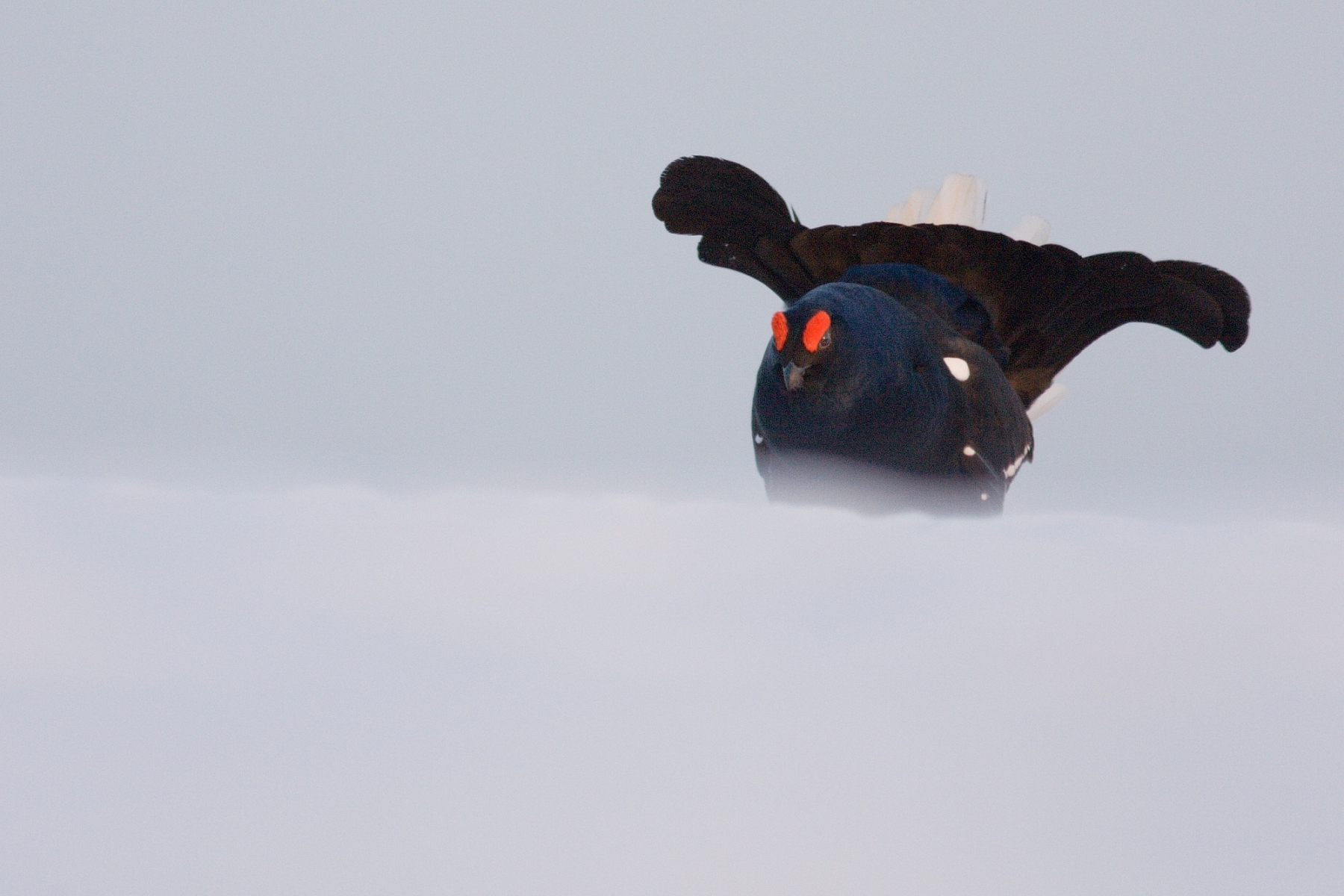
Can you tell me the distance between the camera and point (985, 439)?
1.42 meters

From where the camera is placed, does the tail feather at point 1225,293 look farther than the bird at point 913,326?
Yes

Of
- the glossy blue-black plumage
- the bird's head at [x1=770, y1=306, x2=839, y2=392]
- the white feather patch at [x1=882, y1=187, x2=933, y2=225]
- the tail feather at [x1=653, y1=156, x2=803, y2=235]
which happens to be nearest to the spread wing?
the tail feather at [x1=653, y1=156, x2=803, y2=235]

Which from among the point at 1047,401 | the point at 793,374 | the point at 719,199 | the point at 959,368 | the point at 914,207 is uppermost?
the point at 914,207

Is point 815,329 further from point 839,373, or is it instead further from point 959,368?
point 959,368

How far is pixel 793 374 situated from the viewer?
1185 mm

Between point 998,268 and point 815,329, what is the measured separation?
49 centimetres

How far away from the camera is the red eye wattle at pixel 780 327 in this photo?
1.16 m

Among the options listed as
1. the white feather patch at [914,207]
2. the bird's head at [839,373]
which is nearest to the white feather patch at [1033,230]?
the white feather patch at [914,207]

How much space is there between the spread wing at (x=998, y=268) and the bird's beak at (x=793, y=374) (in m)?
0.41

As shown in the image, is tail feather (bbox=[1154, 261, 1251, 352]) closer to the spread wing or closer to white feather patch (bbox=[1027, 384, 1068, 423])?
the spread wing

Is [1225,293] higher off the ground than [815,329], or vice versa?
[1225,293]

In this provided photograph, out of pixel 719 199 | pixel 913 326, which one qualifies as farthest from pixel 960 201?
pixel 913 326

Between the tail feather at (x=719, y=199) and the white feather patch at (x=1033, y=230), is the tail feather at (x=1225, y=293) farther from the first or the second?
the tail feather at (x=719, y=199)

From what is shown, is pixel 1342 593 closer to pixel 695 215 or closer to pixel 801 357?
pixel 801 357
